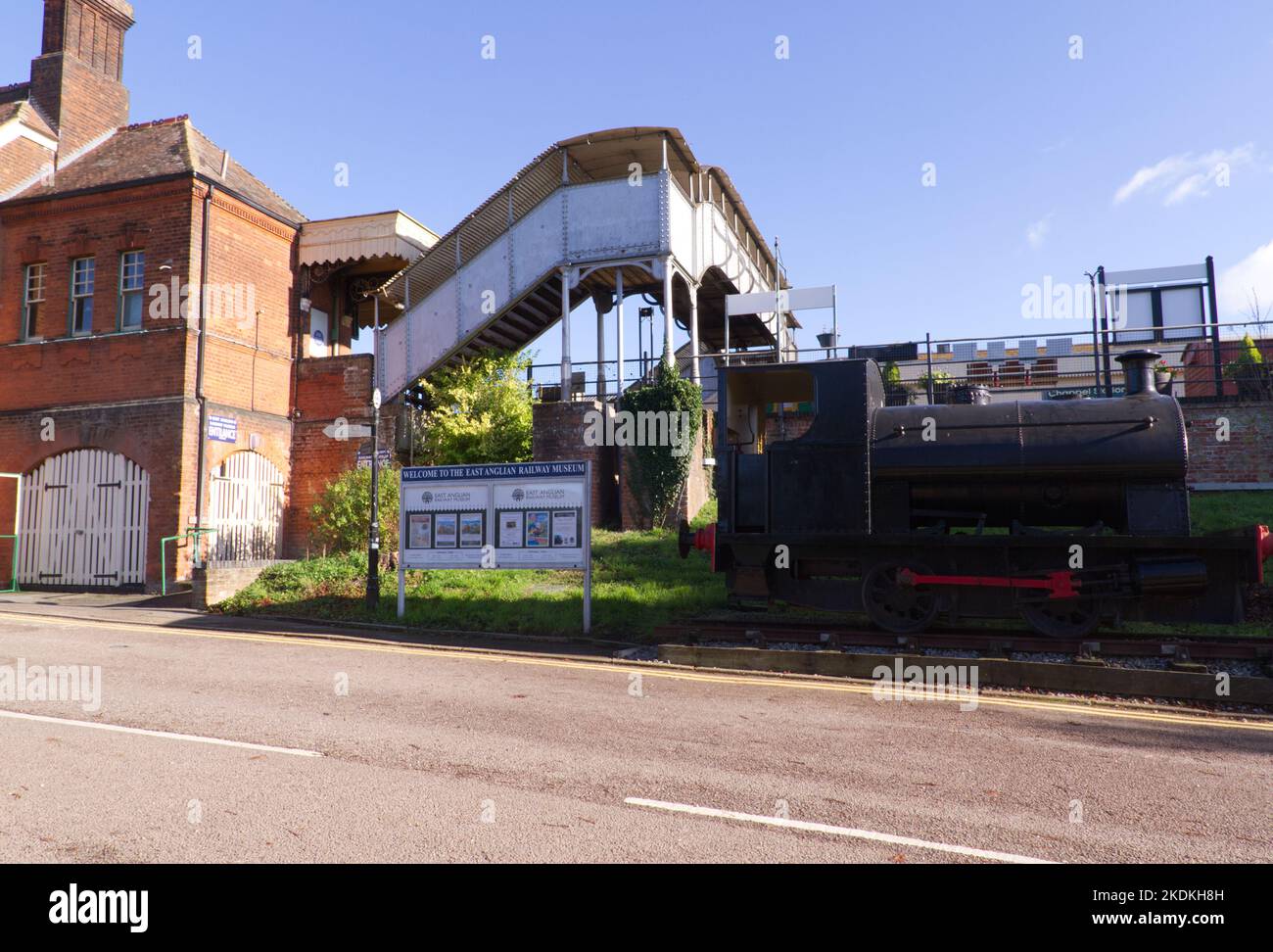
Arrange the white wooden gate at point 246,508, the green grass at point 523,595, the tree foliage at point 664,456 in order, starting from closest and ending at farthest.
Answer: the green grass at point 523,595
the tree foliage at point 664,456
the white wooden gate at point 246,508

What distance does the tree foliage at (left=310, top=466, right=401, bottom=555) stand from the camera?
1594 cm

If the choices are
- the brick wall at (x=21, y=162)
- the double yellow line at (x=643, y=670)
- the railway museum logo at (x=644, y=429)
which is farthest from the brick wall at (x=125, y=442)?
the railway museum logo at (x=644, y=429)

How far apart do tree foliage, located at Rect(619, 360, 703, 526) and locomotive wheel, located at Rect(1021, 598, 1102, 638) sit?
8.96 meters

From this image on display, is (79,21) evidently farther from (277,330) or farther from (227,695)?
(227,695)

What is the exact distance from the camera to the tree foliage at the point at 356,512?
15.9 metres

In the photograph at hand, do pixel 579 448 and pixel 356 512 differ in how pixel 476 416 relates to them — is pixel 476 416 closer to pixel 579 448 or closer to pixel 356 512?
pixel 579 448

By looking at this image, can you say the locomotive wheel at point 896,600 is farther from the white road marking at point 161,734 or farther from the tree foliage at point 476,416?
the tree foliage at point 476,416

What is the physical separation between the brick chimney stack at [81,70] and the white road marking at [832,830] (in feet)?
77.1

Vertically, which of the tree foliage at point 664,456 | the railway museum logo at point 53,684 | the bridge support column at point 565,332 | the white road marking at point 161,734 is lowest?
the white road marking at point 161,734

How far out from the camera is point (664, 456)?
17281mm

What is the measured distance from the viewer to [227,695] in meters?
7.44

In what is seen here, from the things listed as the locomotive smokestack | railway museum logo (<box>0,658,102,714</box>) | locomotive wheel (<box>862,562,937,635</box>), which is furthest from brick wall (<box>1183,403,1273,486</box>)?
railway museum logo (<box>0,658,102,714</box>)

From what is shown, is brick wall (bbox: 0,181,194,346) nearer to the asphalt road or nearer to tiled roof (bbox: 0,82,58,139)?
tiled roof (bbox: 0,82,58,139)
